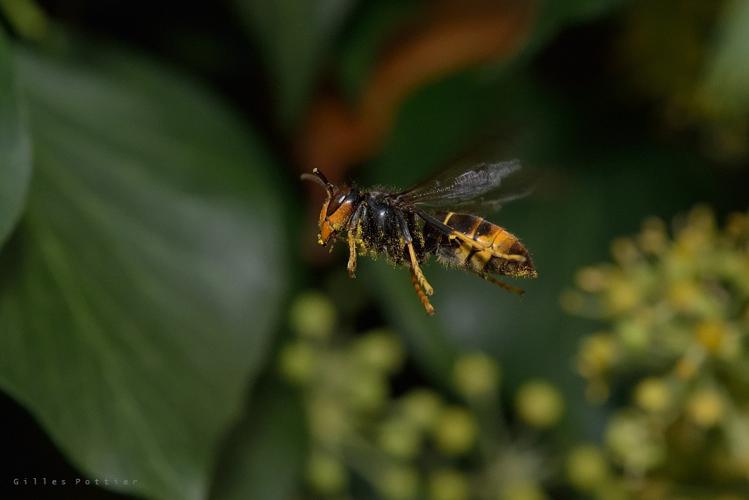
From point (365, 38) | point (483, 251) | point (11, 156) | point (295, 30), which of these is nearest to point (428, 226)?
point (483, 251)

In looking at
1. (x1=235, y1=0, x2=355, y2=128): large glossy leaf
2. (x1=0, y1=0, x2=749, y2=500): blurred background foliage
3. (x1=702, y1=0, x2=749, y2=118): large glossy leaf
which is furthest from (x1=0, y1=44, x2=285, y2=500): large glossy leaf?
(x1=702, y1=0, x2=749, y2=118): large glossy leaf

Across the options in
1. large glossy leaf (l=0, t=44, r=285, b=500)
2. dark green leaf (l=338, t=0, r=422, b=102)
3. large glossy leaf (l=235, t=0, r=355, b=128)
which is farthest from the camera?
dark green leaf (l=338, t=0, r=422, b=102)

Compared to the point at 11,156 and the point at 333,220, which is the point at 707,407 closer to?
the point at 333,220

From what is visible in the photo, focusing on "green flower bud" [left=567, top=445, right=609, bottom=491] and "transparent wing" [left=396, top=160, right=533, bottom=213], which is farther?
"green flower bud" [left=567, top=445, right=609, bottom=491]

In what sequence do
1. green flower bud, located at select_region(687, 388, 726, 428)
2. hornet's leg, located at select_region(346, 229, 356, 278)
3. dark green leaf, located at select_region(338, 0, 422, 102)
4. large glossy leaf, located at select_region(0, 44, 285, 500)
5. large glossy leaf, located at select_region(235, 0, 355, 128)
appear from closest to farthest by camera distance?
1. hornet's leg, located at select_region(346, 229, 356, 278)
2. large glossy leaf, located at select_region(0, 44, 285, 500)
3. green flower bud, located at select_region(687, 388, 726, 428)
4. large glossy leaf, located at select_region(235, 0, 355, 128)
5. dark green leaf, located at select_region(338, 0, 422, 102)

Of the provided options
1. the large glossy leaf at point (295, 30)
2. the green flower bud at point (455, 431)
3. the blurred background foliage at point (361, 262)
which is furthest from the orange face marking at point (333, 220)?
the green flower bud at point (455, 431)

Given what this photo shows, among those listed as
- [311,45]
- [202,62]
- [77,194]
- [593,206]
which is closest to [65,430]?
[77,194]

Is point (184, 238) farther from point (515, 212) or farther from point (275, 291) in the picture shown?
point (515, 212)

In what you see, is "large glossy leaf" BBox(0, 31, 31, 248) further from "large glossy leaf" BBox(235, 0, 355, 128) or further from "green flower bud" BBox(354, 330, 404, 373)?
"green flower bud" BBox(354, 330, 404, 373)

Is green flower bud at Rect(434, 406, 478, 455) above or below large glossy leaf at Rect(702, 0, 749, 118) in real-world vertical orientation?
below
